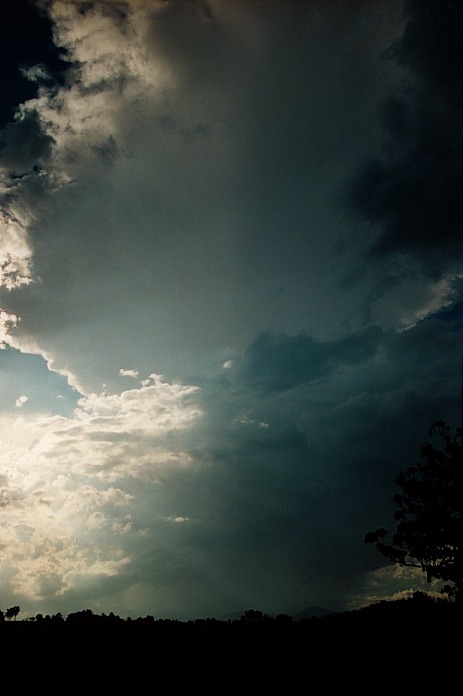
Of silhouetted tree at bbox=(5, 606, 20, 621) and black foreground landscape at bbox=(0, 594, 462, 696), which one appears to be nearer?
black foreground landscape at bbox=(0, 594, 462, 696)

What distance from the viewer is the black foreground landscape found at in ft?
44.2

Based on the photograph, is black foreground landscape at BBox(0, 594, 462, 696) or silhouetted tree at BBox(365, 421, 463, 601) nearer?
black foreground landscape at BBox(0, 594, 462, 696)

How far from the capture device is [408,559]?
3497 centimetres

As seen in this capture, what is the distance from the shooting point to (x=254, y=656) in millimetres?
15641

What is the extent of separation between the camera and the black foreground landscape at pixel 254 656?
13461 mm

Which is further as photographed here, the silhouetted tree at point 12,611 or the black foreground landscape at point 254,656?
the silhouetted tree at point 12,611

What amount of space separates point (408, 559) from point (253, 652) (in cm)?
2428

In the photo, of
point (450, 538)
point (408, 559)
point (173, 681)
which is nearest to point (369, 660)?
point (173, 681)

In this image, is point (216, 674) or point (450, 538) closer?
point (216, 674)

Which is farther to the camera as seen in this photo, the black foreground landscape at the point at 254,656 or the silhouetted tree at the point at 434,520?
the silhouetted tree at the point at 434,520

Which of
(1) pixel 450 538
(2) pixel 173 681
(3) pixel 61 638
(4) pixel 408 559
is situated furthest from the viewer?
(4) pixel 408 559

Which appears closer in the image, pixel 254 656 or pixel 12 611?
pixel 254 656

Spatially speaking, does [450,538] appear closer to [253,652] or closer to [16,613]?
[253,652]

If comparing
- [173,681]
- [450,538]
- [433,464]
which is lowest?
[173,681]
